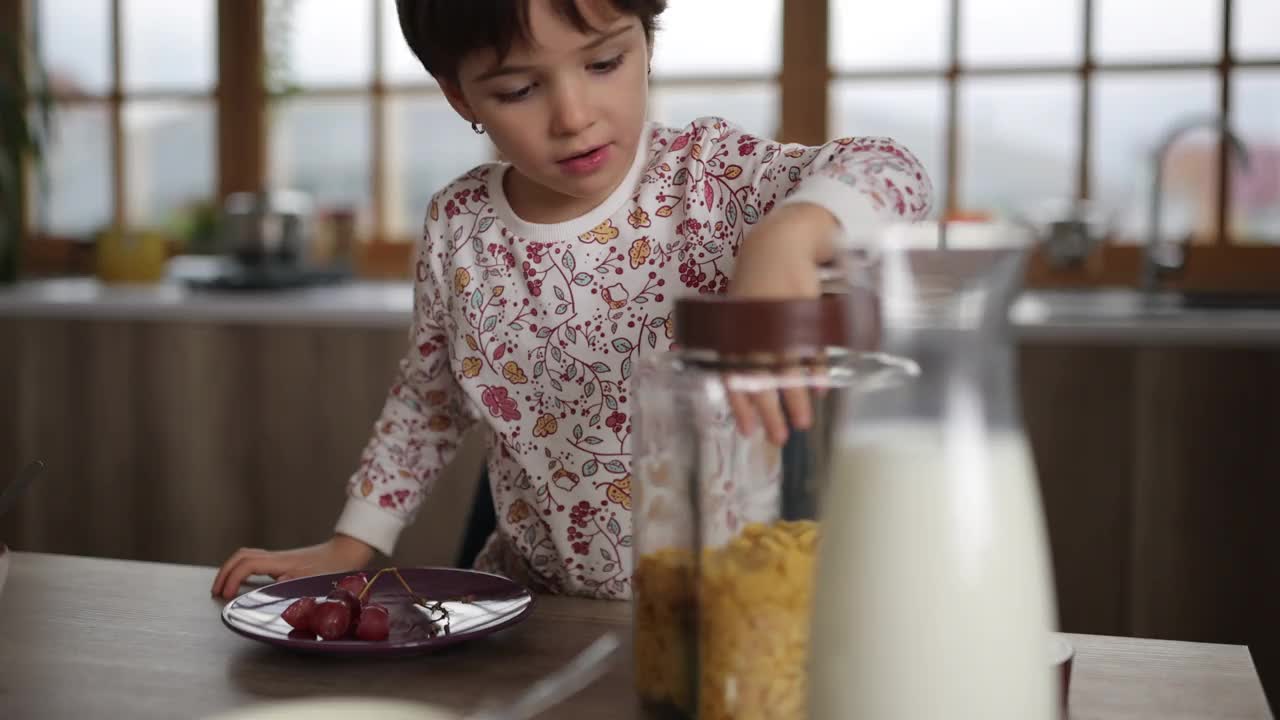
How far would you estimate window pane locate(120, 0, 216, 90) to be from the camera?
128 inches

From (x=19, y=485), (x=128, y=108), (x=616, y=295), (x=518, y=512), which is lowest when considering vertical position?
(x=518, y=512)

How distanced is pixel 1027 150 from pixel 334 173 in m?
1.64

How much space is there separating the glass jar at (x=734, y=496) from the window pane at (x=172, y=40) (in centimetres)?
296

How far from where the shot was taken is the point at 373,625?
0.75m

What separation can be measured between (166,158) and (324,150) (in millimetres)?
437

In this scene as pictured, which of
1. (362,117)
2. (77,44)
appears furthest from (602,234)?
(77,44)

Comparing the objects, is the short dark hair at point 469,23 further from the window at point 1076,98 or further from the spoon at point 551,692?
the window at point 1076,98

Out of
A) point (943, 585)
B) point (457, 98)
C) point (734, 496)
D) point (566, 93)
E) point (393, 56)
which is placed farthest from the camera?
point (393, 56)

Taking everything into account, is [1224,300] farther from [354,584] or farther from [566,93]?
[354,584]

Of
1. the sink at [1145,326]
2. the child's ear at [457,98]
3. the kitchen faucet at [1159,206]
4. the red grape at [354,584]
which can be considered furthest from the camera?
the kitchen faucet at [1159,206]

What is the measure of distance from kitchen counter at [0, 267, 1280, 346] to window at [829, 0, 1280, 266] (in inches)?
9.9

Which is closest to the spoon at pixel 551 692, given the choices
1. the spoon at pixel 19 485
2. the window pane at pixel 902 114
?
the spoon at pixel 19 485

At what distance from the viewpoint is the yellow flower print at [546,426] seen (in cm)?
117

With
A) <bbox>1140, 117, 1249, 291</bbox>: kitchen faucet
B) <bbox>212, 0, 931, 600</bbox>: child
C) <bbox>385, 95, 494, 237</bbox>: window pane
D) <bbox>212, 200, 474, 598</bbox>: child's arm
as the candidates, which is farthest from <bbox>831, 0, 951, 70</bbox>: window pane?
<bbox>212, 200, 474, 598</bbox>: child's arm
